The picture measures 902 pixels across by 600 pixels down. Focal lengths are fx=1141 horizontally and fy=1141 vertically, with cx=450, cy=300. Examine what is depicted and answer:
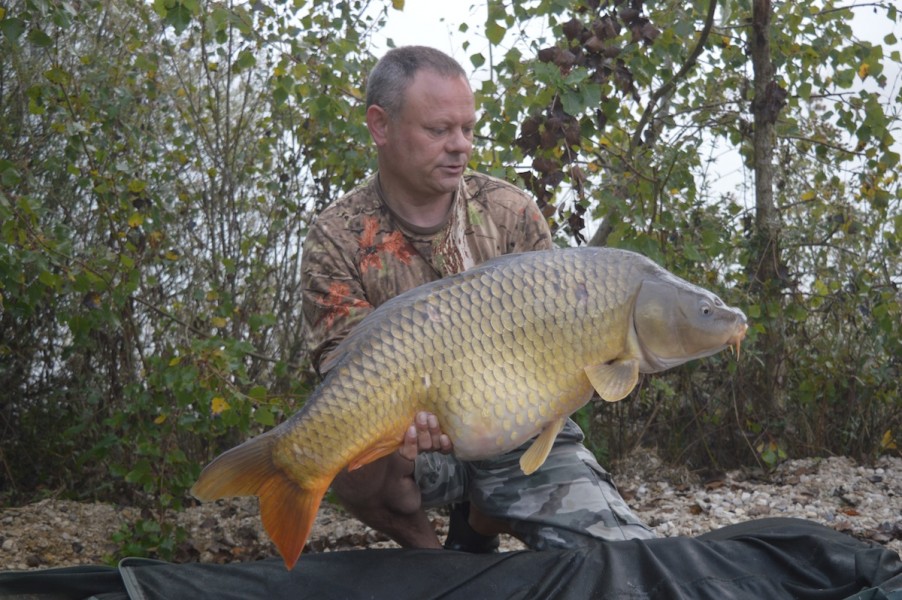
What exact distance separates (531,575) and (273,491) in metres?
0.53

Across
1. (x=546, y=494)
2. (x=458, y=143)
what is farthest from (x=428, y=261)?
(x=546, y=494)

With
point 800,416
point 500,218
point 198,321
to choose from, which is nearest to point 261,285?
point 198,321

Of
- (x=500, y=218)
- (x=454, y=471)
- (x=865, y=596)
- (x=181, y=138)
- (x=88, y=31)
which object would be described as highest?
(x=88, y=31)

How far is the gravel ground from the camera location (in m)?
3.10

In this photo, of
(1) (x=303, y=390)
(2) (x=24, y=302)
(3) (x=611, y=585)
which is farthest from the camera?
(1) (x=303, y=390)

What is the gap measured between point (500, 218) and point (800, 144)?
1.96 m

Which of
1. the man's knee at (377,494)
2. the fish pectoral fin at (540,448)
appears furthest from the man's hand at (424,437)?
the man's knee at (377,494)

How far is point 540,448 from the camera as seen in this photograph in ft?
6.16

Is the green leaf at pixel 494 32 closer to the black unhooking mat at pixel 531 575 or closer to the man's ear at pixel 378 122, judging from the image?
the man's ear at pixel 378 122

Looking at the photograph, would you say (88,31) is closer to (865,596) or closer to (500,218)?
(500,218)

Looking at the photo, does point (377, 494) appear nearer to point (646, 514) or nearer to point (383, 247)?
point (383, 247)

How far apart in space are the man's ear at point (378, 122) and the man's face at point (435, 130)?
57 mm

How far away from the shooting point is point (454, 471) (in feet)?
7.89

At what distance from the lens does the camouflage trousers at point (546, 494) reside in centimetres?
222
